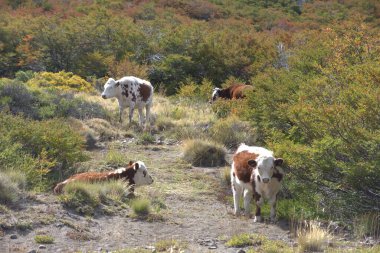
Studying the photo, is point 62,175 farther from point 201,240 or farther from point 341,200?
point 341,200

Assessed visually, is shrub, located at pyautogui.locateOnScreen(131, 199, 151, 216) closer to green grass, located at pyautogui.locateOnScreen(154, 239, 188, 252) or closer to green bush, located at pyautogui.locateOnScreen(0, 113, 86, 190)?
green grass, located at pyautogui.locateOnScreen(154, 239, 188, 252)

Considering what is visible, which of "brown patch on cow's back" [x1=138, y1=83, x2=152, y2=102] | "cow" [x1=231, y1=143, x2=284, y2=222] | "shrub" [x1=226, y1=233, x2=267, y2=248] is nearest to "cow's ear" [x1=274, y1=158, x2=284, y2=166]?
"cow" [x1=231, y1=143, x2=284, y2=222]

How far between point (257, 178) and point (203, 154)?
5.19 m

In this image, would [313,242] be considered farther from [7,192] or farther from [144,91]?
[144,91]

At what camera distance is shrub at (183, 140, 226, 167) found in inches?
623

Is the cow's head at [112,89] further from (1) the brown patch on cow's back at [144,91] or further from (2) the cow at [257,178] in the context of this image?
(2) the cow at [257,178]

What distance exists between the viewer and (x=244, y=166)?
36.7 feet

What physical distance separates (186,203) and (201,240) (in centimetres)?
282

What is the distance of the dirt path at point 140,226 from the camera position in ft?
29.0

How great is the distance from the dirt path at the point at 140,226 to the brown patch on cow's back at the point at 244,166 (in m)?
0.74

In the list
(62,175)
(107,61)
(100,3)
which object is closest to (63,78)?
(107,61)

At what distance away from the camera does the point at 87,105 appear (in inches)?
820

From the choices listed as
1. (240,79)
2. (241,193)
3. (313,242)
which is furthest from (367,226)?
(240,79)

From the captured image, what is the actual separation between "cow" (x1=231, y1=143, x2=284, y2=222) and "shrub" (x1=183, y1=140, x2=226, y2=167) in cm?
436
